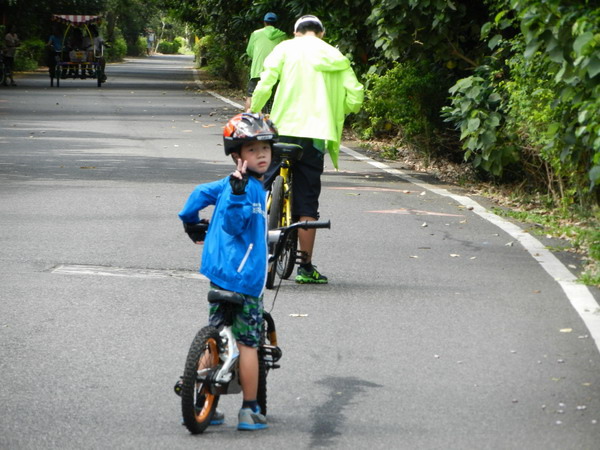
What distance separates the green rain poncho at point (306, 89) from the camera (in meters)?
8.66

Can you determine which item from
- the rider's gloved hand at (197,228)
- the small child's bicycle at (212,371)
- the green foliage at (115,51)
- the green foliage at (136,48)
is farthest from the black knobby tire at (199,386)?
the green foliage at (136,48)

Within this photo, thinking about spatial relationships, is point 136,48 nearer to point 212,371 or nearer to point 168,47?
point 168,47

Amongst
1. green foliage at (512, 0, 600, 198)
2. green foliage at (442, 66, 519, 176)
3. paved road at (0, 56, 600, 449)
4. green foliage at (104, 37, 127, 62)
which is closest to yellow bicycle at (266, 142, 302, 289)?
paved road at (0, 56, 600, 449)

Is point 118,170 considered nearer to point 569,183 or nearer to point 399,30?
point 399,30

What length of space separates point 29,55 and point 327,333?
5473 cm

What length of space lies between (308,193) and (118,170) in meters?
7.31

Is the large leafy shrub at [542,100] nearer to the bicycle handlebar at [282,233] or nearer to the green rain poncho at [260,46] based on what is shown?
the bicycle handlebar at [282,233]

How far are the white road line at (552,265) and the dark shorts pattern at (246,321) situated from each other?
2.34m

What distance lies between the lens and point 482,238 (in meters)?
10.7

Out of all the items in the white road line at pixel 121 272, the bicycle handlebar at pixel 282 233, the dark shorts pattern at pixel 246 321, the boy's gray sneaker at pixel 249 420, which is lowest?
the white road line at pixel 121 272

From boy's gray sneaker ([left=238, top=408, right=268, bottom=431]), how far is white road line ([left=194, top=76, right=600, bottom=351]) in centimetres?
235

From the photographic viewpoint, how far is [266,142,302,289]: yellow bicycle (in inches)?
330

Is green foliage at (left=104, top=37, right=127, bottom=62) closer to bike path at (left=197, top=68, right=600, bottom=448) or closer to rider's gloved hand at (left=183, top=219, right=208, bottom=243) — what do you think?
bike path at (left=197, top=68, right=600, bottom=448)

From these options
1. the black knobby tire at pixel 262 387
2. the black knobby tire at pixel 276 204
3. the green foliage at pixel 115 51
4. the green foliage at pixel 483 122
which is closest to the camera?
the black knobby tire at pixel 262 387
